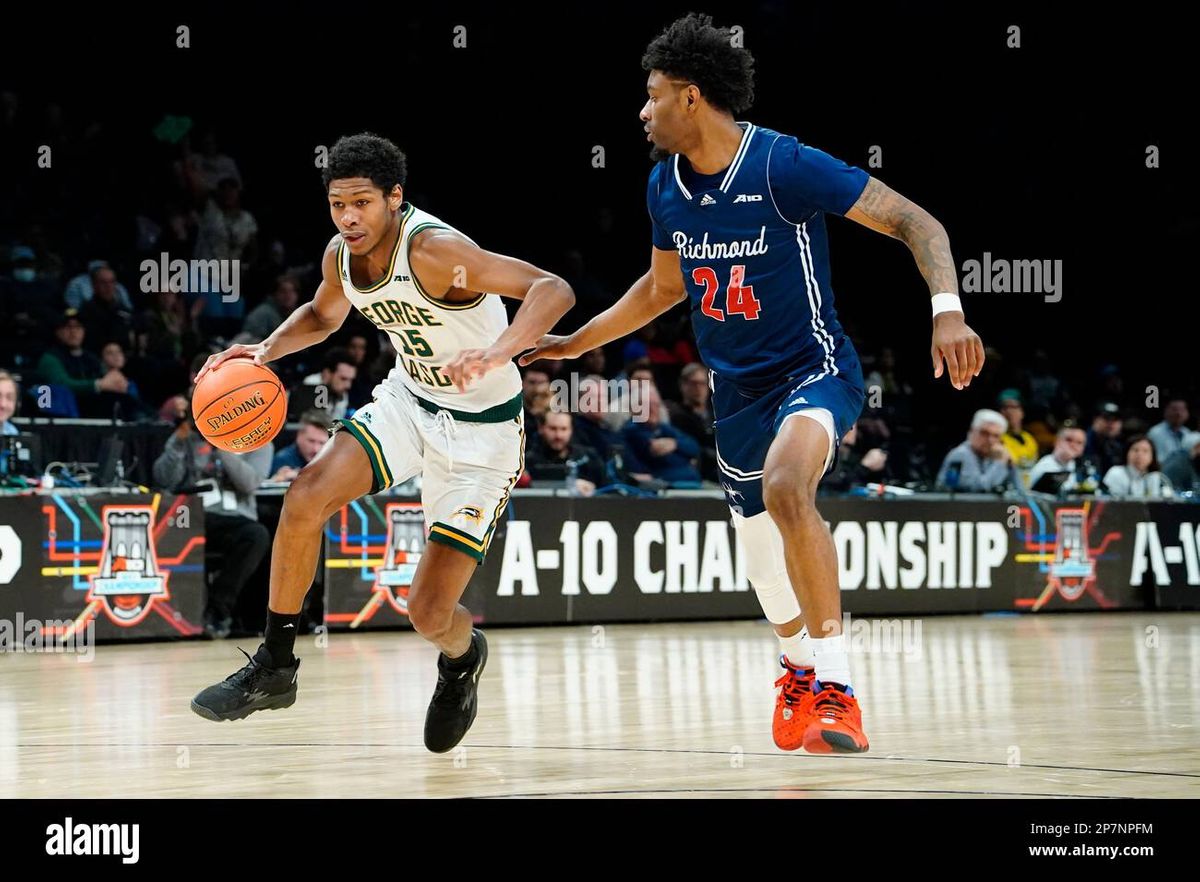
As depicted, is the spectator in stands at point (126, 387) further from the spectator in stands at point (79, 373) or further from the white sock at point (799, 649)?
the white sock at point (799, 649)

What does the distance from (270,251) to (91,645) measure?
575 cm

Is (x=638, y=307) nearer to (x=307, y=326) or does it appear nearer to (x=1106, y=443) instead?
(x=307, y=326)

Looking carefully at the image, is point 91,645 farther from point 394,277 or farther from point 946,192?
point 946,192

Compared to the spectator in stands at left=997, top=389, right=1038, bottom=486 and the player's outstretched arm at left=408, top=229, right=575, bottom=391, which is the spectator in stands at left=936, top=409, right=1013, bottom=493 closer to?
the spectator in stands at left=997, top=389, right=1038, bottom=486

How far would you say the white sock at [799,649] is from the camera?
587 cm

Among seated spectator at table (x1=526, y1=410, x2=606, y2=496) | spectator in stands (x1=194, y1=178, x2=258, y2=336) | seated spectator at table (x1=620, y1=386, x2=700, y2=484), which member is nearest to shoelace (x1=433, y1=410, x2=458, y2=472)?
seated spectator at table (x1=526, y1=410, x2=606, y2=496)

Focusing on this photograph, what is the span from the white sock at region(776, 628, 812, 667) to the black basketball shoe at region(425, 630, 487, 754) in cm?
114

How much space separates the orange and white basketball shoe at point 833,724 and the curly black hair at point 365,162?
2288mm

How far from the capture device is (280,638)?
5887 millimetres

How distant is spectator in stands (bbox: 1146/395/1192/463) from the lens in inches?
A: 664

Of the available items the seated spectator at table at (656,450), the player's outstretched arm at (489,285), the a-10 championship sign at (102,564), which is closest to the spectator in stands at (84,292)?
the a-10 championship sign at (102,564)

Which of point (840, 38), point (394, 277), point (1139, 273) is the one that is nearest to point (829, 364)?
point (394, 277)

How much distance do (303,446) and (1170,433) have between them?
921 centimetres

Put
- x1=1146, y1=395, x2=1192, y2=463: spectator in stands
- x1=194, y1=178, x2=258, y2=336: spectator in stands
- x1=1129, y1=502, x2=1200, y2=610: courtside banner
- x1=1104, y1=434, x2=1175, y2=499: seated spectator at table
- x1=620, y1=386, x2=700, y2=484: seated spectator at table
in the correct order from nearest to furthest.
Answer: x1=620, y1=386, x2=700, y2=484: seated spectator at table < x1=194, y1=178, x2=258, y2=336: spectator in stands < x1=1129, y1=502, x2=1200, y2=610: courtside banner < x1=1104, y1=434, x2=1175, y2=499: seated spectator at table < x1=1146, y1=395, x2=1192, y2=463: spectator in stands
